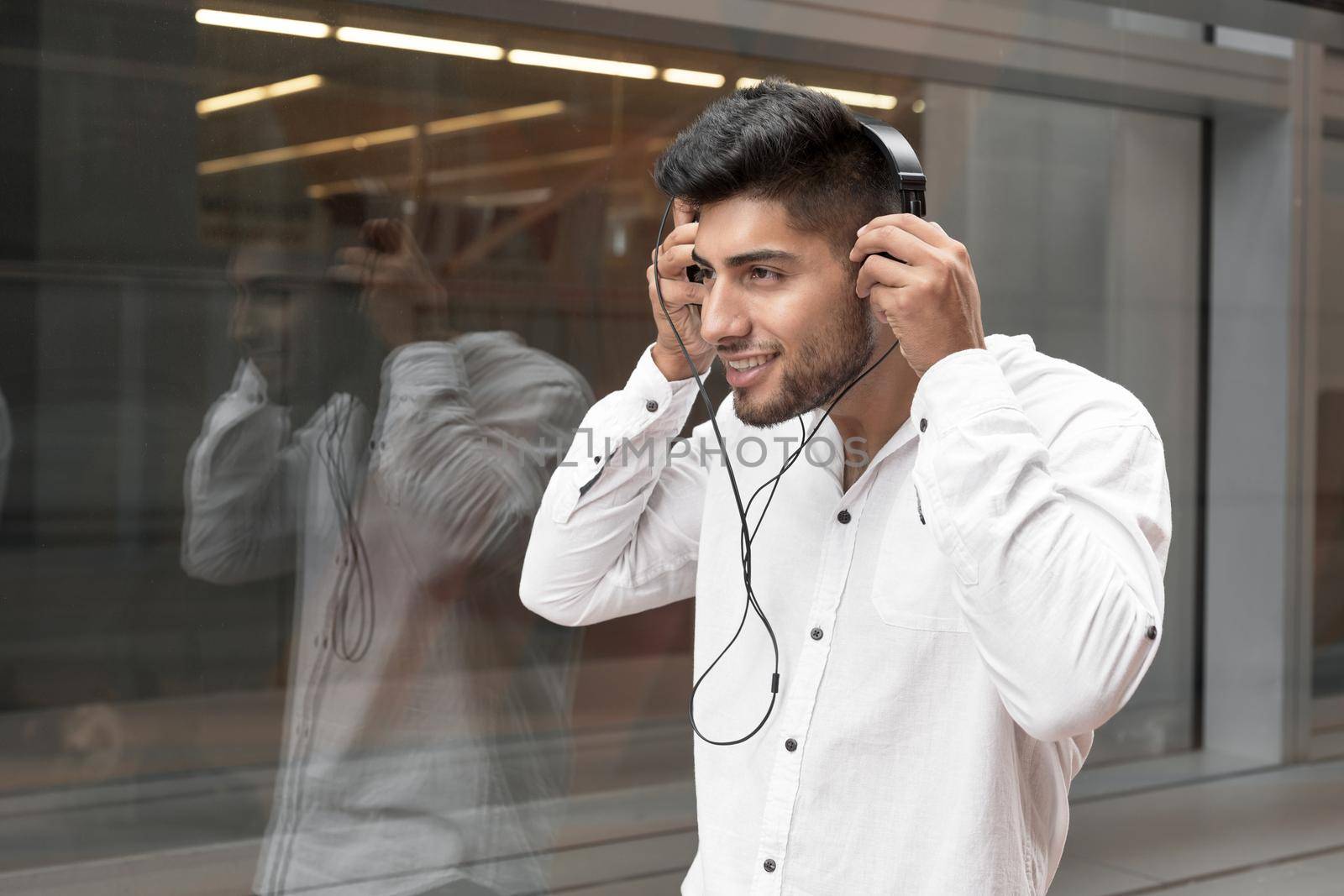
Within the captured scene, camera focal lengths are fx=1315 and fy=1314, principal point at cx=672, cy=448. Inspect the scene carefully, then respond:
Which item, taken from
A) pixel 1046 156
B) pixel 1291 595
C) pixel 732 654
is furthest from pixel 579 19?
pixel 1291 595

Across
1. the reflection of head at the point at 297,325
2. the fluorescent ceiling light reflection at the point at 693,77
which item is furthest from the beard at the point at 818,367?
the fluorescent ceiling light reflection at the point at 693,77

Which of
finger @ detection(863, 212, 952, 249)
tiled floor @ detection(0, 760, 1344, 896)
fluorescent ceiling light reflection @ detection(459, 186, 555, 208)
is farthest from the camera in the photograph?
fluorescent ceiling light reflection @ detection(459, 186, 555, 208)

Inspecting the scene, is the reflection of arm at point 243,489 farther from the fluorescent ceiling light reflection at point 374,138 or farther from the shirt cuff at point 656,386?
the shirt cuff at point 656,386

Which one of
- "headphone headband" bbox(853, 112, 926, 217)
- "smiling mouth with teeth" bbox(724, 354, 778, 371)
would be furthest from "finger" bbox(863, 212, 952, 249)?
"smiling mouth with teeth" bbox(724, 354, 778, 371)

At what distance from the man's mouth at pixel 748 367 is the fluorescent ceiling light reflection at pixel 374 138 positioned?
78.2 inches

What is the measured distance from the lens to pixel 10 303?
2984mm

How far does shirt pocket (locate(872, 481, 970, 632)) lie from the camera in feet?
5.27

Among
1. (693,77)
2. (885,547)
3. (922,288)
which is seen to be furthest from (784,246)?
(693,77)

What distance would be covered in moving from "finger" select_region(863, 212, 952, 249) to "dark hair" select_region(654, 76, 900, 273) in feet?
0.53

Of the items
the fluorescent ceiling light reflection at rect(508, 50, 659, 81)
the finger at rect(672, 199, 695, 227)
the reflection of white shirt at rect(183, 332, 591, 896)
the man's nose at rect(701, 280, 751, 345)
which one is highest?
the fluorescent ceiling light reflection at rect(508, 50, 659, 81)

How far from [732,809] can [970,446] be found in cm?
61

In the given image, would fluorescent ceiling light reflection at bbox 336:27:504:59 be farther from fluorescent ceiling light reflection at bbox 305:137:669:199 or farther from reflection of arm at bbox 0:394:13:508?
reflection of arm at bbox 0:394:13:508

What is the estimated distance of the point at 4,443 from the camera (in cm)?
300

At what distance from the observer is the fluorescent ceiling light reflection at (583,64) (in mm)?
3639
